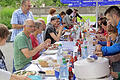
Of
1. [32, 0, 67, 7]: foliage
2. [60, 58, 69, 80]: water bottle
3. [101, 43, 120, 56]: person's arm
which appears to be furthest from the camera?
[32, 0, 67, 7]: foliage

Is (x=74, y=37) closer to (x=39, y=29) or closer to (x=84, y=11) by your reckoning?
(x=39, y=29)

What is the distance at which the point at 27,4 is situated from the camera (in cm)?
426

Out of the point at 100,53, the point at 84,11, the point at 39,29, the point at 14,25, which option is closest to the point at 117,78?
the point at 100,53

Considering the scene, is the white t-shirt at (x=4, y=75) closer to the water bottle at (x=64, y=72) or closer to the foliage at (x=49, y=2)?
the water bottle at (x=64, y=72)

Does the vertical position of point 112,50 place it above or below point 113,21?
below

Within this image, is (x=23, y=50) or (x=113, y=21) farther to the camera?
(x=23, y=50)

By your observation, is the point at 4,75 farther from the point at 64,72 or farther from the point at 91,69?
the point at 91,69

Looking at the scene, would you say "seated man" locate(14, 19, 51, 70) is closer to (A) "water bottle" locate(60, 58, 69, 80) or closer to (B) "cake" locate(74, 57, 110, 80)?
(A) "water bottle" locate(60, 58, 69, 80)

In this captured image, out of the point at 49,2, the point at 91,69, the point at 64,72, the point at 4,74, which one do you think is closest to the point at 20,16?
the point at 64,72

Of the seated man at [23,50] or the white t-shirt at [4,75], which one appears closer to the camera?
the white t-shirt at [4,75]

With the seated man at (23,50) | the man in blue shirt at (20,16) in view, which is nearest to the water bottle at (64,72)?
the seated man at (23,50)

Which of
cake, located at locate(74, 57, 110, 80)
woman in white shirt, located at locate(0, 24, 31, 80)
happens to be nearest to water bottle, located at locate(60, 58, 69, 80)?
woman in white shirt, located at locate(0, 24, 31, 80)

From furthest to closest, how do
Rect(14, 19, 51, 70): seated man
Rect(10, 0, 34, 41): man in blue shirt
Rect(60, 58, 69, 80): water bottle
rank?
Rect(10, 0, 34, 41): man in blue shirt, Rect(14, 19, 51, 70): seated man, Rect(60, 58, 69, 80): water bottle

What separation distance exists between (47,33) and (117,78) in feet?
7.40
